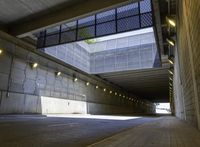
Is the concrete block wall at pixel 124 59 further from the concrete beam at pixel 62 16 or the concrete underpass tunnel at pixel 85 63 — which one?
the concrete beam at pixel 62 16

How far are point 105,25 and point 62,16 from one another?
10.2ft

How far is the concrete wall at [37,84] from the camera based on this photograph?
1430 centimetres

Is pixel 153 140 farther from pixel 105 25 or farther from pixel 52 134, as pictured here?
pixel 105 25

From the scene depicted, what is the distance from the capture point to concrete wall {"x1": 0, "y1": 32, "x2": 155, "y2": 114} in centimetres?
1430

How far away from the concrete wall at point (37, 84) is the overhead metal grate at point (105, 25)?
82.0 inches

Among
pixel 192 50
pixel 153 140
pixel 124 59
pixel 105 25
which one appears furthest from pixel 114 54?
pixel 153 140

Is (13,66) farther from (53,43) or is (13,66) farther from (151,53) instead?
(151,53)

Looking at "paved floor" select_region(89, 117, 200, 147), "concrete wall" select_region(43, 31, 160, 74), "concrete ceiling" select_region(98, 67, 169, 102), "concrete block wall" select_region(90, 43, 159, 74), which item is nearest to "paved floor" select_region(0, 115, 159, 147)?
"paved floor" select_region(89, 117, 200, 147)

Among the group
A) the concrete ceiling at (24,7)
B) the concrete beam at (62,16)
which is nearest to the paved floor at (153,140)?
the concrete beam at (62,16)

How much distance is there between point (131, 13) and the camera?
12.6 m

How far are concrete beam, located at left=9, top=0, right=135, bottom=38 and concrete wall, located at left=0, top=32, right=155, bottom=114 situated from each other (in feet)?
4.06

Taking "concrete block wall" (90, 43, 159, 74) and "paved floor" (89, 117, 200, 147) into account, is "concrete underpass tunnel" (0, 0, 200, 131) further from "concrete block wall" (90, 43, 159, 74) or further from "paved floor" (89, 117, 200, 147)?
"paved floor" (89, 117, 200, 147)

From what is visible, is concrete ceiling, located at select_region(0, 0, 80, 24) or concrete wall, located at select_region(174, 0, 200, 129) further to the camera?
concrete ceiling, located at select_region(0, 0, 80, 24)

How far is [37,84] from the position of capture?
1722cm
